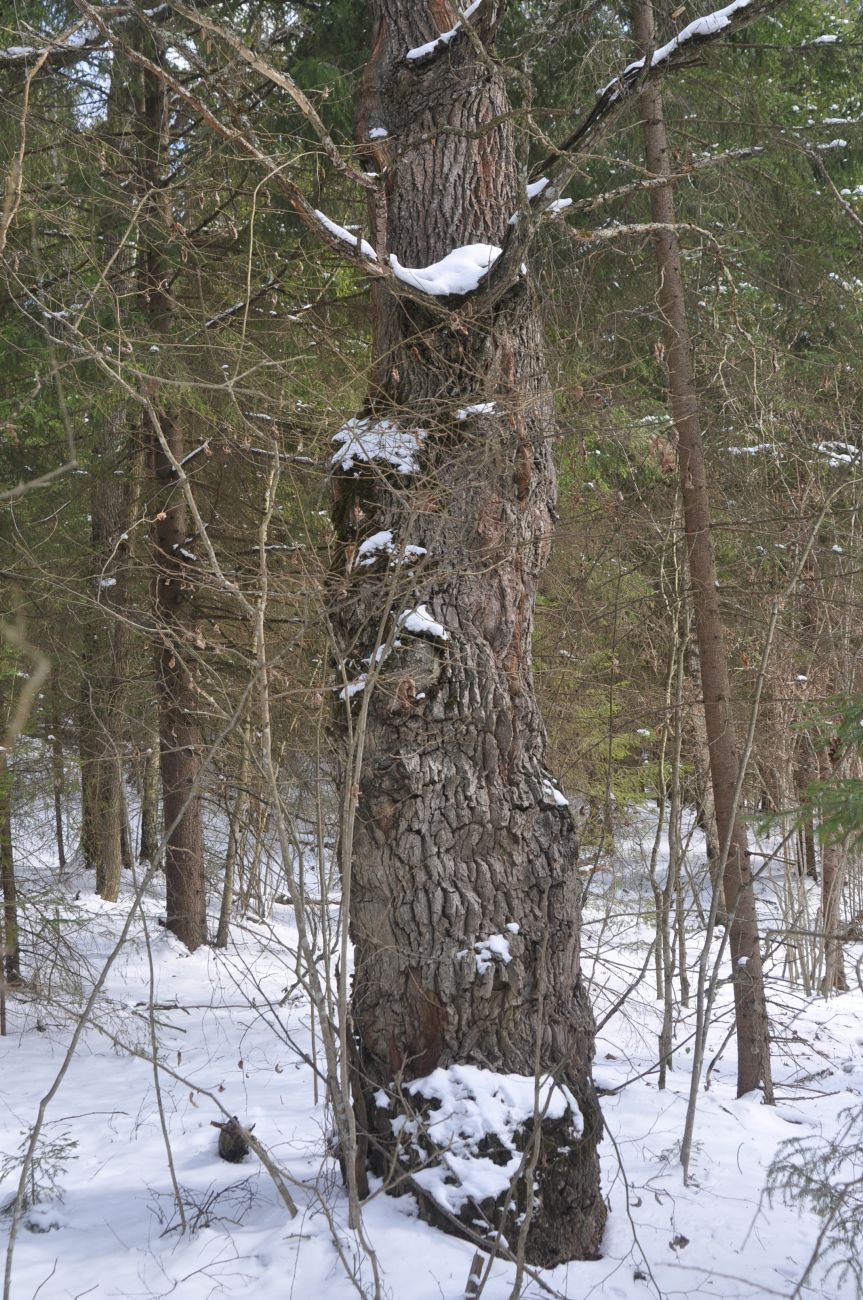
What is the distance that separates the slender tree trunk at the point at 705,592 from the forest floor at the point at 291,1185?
0.51m

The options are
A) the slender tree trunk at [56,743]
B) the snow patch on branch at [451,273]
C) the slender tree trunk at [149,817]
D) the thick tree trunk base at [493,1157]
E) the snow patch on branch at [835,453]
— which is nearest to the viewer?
the thick tree trunk base at [493,1157]

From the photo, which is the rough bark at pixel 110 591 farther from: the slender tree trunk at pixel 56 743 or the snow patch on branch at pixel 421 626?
the snow patch on branch at pixel 421 626

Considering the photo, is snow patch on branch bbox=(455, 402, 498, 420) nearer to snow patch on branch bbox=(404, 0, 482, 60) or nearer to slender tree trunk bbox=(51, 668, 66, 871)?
snow patch on branch bbox=(404, 0, 482, 60)

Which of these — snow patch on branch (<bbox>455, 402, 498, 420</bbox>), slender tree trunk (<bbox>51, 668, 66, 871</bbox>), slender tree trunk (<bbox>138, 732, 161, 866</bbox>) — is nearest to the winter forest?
snow patch on branch (<bbox>455, 402, 498, 420</bbox>)

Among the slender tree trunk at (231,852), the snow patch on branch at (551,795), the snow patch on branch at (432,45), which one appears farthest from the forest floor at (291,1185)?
the snow patch on branch at (432,45)

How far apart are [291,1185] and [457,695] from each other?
7.06 ft

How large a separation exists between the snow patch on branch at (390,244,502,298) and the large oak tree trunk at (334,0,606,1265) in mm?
74

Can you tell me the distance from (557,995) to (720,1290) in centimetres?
116

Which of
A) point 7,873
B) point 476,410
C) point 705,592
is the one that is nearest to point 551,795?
point 476,410

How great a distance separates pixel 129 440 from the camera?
867 centimetres

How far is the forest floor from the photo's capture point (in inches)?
140

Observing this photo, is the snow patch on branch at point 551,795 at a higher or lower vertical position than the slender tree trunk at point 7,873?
higher

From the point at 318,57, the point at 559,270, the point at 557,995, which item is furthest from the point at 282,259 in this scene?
the point at 557,995

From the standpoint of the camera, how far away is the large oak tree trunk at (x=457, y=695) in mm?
3934
